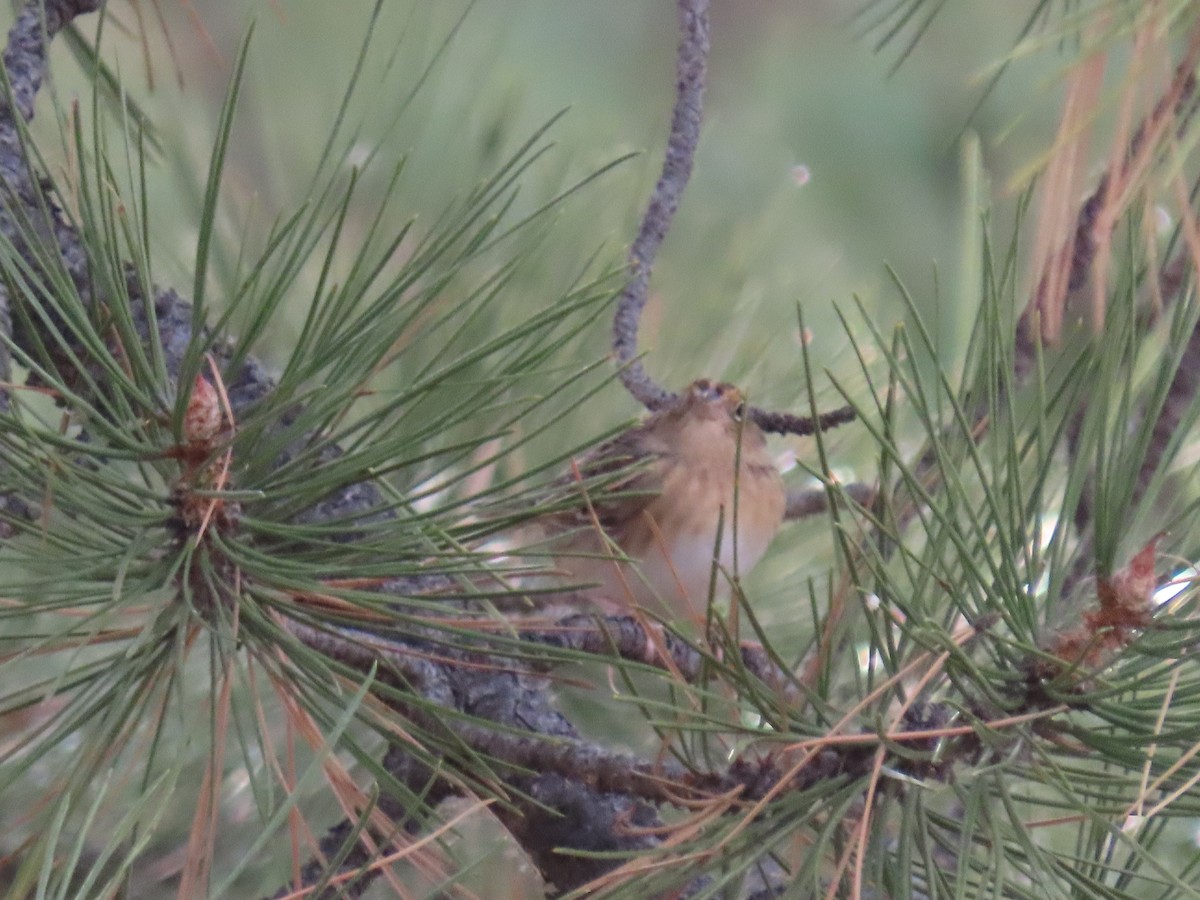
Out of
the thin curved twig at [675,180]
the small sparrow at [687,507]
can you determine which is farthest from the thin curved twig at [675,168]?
the small sparrow at [687,507]

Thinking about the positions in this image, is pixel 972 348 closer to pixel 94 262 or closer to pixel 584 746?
pixel 584 746

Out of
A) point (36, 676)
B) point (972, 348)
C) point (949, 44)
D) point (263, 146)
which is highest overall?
point (949, 44)

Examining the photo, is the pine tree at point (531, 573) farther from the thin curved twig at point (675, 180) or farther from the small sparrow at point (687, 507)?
the small sparrow at point (687, 507)

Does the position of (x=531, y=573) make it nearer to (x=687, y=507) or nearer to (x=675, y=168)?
(x=675, y=168)

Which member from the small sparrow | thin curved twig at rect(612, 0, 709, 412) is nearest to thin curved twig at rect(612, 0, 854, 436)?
thin curved twig at rect(612, 0, 709, 412)

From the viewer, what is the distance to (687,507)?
1014mm

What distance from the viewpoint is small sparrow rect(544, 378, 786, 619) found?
0.95 meters

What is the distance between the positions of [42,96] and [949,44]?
1.27 m

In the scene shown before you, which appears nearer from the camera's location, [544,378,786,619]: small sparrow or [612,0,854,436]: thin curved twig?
[612,0,854,436]: thin curved twig

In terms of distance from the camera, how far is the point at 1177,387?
632 millimetres

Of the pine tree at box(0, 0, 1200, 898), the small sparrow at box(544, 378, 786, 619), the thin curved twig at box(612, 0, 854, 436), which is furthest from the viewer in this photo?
the small sparrow at box(544, 378, 786, 619)

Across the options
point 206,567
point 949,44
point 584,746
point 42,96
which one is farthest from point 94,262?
point 949,44

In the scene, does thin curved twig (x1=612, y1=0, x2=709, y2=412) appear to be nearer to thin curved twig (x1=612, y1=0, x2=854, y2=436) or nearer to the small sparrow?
thin curved twig (x1=612, y1=0, x2=854, y2=436)

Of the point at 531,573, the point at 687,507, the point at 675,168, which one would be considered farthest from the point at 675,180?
the point at 687,507
